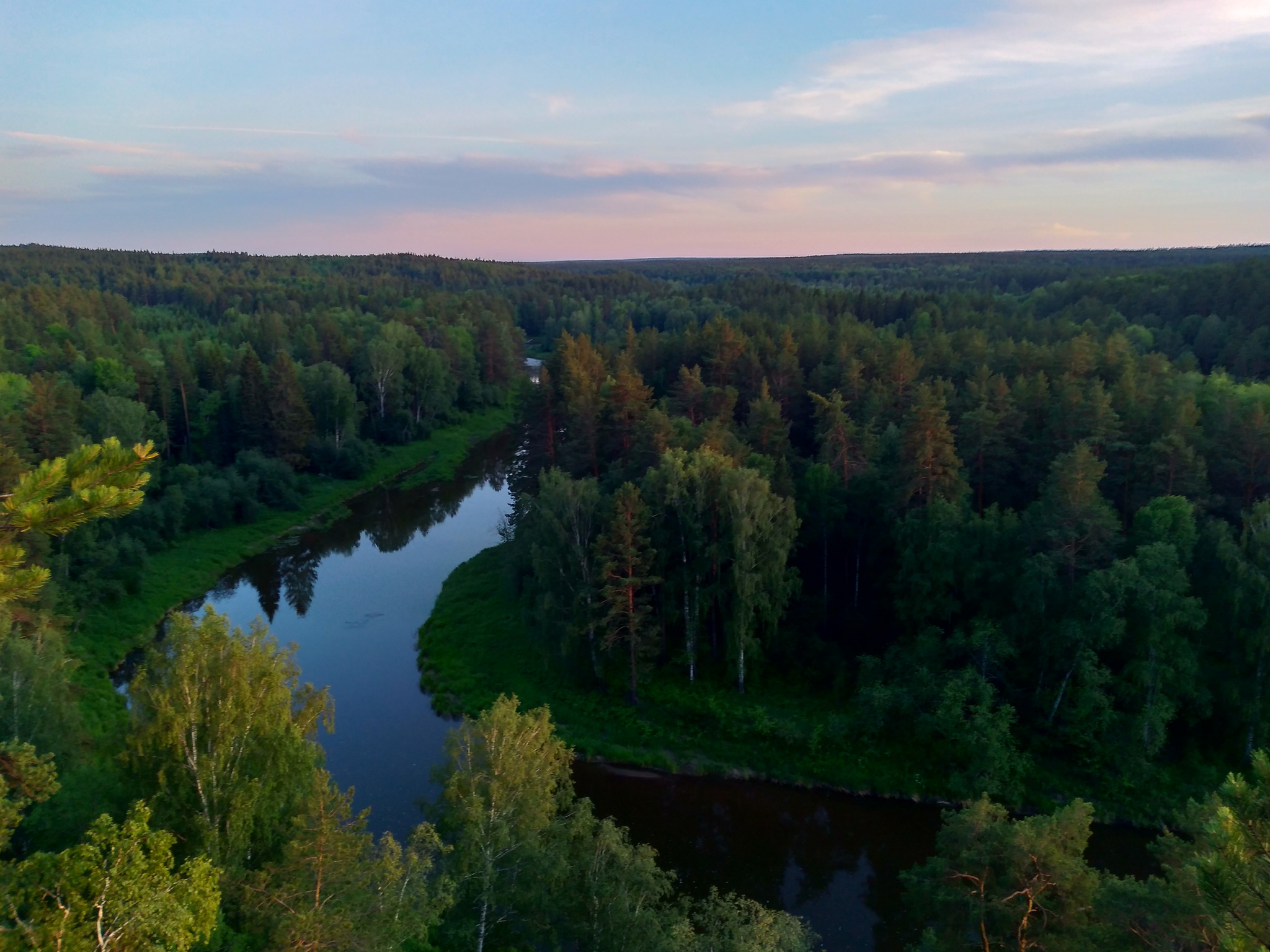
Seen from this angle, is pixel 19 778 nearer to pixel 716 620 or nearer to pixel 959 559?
pixel 716 620

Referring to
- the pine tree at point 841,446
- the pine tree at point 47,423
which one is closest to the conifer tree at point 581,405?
the pine tree at point 841,446

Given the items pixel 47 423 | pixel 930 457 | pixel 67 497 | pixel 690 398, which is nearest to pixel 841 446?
pixel 930 457

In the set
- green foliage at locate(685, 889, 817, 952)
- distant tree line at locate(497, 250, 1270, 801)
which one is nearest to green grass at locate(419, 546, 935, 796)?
distant tree line at locate(497, 250, 1270, 801)

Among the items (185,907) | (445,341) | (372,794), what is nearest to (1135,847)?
(372,794)

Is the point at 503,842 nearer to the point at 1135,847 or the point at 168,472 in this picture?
the point at 1135,847

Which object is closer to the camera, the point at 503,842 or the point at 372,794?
the point at 503,842

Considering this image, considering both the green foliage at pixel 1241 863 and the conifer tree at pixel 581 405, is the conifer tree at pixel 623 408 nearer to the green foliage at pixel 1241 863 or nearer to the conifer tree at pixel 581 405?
the conifer tree at pixel 581 405

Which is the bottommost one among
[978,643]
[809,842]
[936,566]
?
[809,842]

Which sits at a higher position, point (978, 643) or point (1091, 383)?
point (1091, 383)
